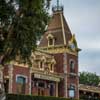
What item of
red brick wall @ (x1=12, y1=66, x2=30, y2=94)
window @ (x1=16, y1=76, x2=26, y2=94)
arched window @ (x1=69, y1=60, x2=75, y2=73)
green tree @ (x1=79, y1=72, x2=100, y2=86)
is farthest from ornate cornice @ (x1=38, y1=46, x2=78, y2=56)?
green tree @ (x1=79, y1=72, x2=100, y2=86)

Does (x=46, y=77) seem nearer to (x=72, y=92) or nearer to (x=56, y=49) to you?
(x=56, y=49)

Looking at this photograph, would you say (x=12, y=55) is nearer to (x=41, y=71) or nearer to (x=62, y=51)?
(x=41, y=71)

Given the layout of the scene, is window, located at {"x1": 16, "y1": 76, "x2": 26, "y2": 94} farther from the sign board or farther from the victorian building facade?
the sign board

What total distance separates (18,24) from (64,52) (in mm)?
32853

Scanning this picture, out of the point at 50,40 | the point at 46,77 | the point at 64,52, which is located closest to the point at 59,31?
the point at 50,40

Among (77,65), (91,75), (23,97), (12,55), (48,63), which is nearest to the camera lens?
(12,55)

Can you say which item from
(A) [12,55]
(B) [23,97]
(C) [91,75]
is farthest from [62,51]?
(C) [91,75]

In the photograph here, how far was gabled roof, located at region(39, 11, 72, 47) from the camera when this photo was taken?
202 ft

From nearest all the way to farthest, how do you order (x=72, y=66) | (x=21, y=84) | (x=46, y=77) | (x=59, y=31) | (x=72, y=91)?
1. (x=21, y=84)
2. (x=46, y=77)
3. (x=72, y=91)
4. (x=59, y=31)
5. (x=72, y=66)

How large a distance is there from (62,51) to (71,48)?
188cm

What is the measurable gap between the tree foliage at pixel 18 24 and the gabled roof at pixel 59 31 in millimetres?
31369

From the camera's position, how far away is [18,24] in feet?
93.3

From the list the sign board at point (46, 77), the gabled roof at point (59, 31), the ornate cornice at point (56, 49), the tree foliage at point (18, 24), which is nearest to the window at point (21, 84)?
the sign board at point (46, 77)

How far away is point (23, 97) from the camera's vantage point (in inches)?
1603
